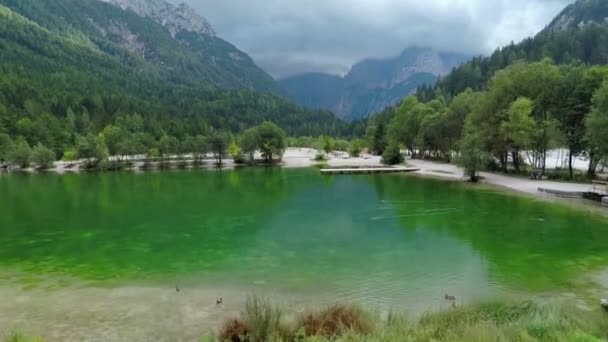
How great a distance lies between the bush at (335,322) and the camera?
10594mm

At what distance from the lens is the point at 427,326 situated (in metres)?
10.2

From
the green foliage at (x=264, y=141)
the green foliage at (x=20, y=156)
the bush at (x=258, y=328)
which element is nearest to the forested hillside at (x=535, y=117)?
the bush at (x=258, y=328)

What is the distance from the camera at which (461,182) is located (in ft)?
179

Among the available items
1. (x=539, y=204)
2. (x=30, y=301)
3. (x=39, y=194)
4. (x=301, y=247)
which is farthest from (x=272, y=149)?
(x=30, y=301)

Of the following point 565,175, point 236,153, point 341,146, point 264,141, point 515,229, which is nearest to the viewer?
point 515,229

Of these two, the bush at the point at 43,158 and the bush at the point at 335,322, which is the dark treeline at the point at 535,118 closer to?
the bush at the point at 335,322

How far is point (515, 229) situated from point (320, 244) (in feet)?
44.9

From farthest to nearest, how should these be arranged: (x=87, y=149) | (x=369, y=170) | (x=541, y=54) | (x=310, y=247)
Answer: (x=541, y=54) → (x=87, y=149) → (x=369, y=170) → (x=310, y=247)

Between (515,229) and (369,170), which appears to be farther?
(369,170)

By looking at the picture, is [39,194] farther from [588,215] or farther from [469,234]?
[588,215]

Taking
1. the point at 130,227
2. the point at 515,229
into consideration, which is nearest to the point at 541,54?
the point at 515,229

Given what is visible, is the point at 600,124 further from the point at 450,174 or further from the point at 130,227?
the point at 130,227

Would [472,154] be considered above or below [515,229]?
above

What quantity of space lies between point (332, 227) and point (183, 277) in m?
14.0
